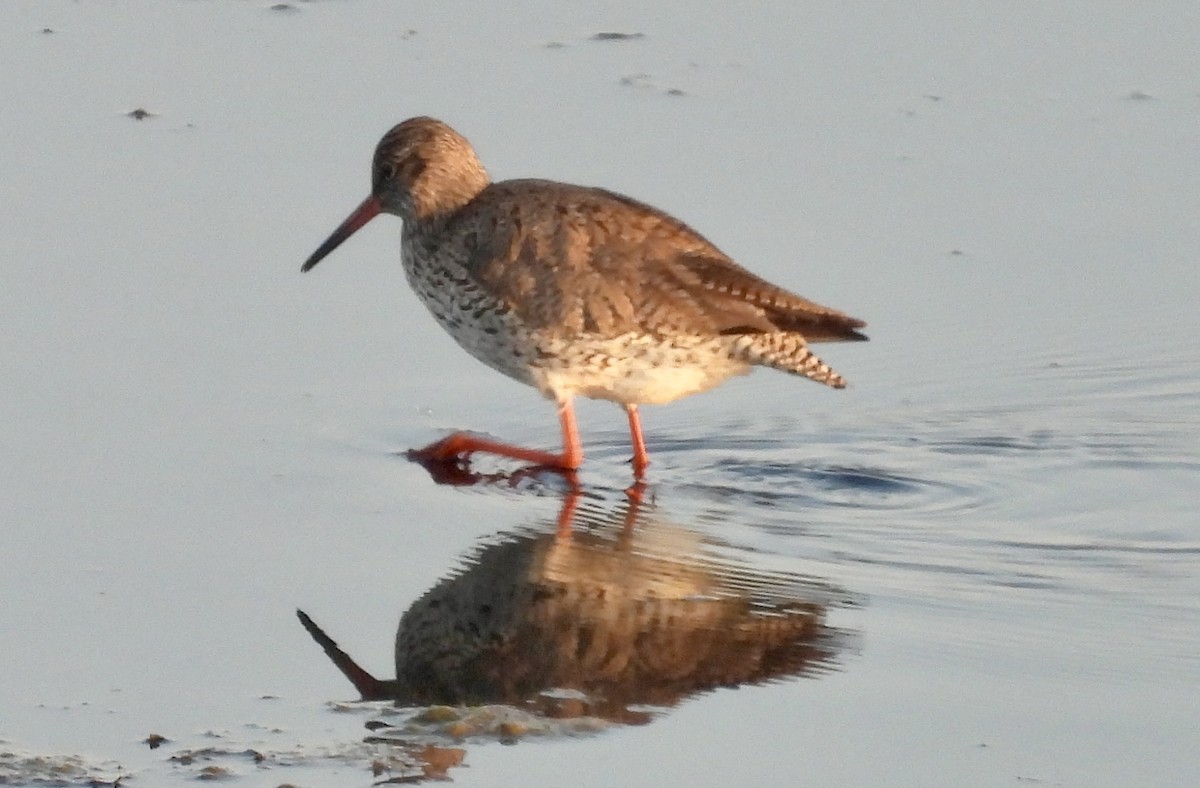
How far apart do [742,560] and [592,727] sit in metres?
1.57

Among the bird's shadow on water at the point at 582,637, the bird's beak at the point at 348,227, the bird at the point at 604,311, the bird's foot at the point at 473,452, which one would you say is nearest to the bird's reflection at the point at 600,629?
the bird's shadow on water at the point at 582,637

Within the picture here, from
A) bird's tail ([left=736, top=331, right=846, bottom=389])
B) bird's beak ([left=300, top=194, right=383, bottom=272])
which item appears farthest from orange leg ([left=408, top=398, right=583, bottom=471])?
bird's beak ([left=300, top=194, right=383, bottom=272])

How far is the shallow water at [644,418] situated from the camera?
6.19m

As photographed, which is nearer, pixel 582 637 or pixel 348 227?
pixel 582 637

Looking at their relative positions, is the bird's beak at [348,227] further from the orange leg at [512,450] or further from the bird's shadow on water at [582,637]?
the bird's shadow on water at [582,637]

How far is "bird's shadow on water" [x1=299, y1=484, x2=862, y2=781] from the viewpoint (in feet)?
20.2

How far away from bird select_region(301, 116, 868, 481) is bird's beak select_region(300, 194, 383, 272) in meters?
0.77

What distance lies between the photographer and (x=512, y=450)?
28.5ft

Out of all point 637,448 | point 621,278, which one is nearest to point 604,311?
point 621,278

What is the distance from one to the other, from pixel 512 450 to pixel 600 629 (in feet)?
6.41

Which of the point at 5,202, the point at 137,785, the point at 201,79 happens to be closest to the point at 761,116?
the point at 201,79

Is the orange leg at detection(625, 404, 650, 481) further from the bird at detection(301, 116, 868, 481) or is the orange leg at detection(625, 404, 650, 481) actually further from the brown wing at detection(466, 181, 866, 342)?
the brown wing at detection(466, 181, 866, 342)

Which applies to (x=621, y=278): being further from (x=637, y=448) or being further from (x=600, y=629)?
(x=600, y=629)

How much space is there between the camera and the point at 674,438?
29.9 ft
